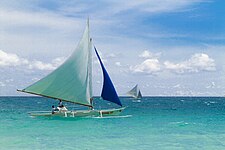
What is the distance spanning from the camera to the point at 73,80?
41.7 m

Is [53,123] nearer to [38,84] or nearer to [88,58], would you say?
[38,84]

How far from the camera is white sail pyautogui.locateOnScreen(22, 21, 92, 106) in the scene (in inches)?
1615

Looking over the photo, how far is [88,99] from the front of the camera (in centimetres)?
4216

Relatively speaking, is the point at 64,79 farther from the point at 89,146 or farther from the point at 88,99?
the point at 89,146

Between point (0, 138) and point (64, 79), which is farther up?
point (64, 79)

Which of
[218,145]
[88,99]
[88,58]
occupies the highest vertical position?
[88,58]

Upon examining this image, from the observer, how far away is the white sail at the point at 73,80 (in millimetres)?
41031

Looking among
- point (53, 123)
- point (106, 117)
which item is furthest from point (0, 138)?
point (106, 117)

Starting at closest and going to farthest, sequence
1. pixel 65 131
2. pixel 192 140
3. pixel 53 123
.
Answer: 1. pixel 192 140
2. pixel 65 131
3. pixel 53 123

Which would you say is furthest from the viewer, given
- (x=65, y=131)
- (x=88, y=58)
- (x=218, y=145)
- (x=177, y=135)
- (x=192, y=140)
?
(x=88, y=58)

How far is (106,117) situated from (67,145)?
66.7ft

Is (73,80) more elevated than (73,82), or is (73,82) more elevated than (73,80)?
(73,80)

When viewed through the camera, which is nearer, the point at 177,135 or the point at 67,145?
the point at 67,145

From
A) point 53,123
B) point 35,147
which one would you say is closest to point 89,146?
point 35,147
